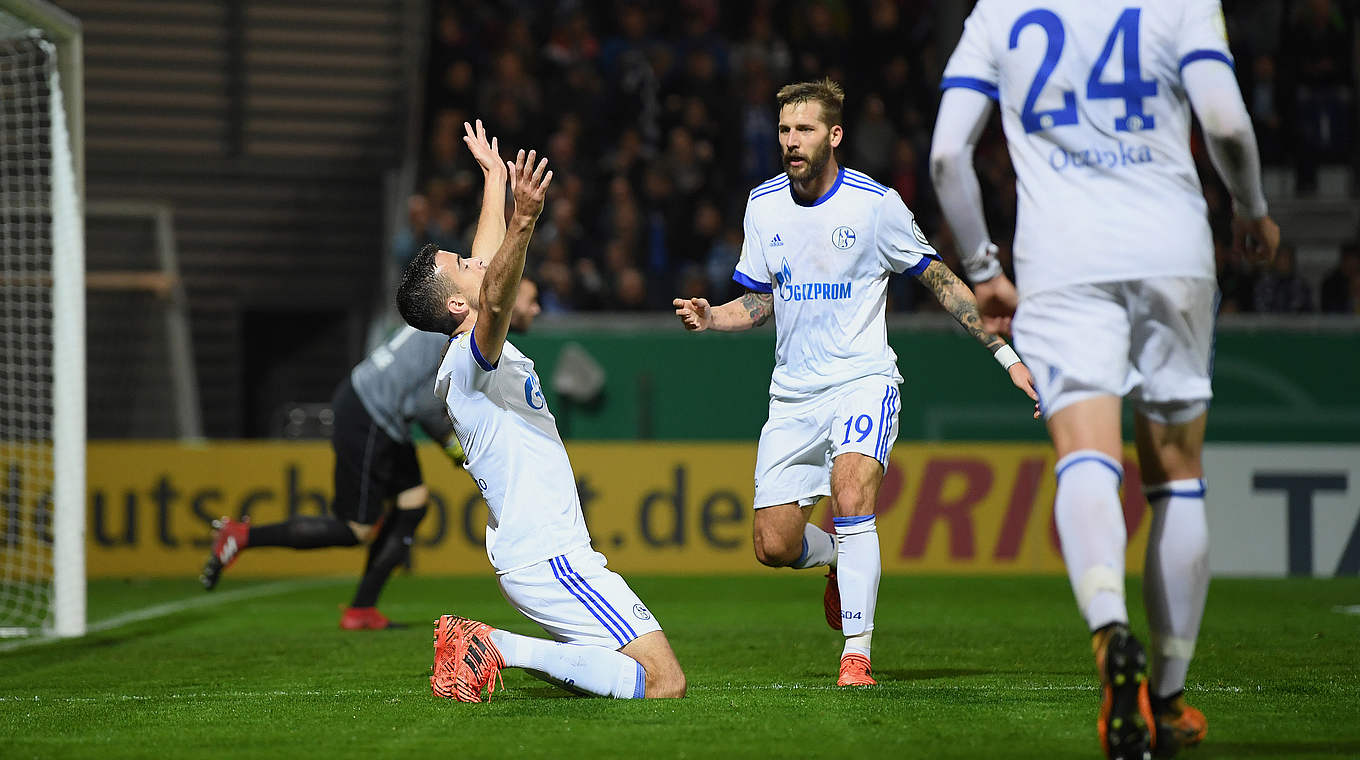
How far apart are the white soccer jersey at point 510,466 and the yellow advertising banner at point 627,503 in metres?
7.12

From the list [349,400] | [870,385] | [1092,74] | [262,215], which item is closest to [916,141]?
[262,215]

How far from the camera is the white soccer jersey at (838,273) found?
599cm

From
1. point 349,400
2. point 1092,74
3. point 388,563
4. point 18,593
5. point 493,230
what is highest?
point 1092,74

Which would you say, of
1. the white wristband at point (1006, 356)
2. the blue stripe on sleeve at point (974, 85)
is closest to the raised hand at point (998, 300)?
the blue stripe on sleeve at point (974, 85)

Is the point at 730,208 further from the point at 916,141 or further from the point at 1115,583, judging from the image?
the point at 1115,583

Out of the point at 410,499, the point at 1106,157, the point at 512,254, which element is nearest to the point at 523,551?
the point at 512,254

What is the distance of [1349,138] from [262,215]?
1167 centimetres

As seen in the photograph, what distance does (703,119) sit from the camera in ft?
51.2

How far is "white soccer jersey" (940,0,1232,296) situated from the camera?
3.85 m

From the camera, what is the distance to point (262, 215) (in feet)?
57.8

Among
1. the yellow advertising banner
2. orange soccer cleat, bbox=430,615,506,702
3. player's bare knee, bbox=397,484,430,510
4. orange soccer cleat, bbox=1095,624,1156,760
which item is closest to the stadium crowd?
the yellow advertising banner

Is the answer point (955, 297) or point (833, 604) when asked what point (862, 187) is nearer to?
point (955, 297)

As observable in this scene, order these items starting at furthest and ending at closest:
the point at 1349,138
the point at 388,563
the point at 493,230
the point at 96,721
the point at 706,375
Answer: the point at 1349,138, the point at 706,375, the point at 388,563, the point at 493,230, the point at 96,721

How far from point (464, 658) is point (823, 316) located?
2.01 meters
